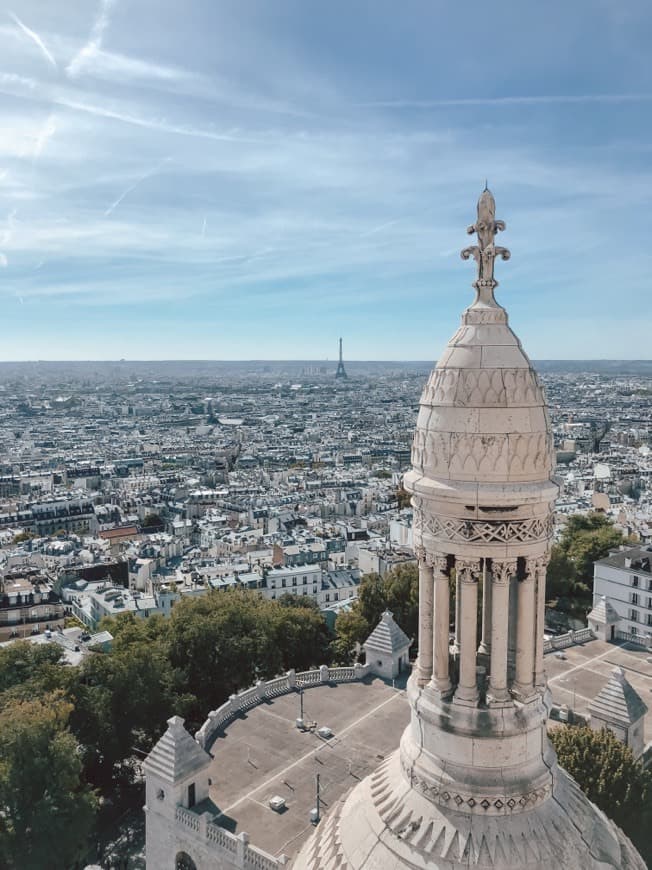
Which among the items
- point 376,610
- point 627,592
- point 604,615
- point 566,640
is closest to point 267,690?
point 566,640

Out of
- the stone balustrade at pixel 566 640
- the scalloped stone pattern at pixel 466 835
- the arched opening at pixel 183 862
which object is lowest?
the arched opening at pixel 183 862

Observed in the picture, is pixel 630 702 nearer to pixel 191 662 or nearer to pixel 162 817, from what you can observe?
pixel 162 817

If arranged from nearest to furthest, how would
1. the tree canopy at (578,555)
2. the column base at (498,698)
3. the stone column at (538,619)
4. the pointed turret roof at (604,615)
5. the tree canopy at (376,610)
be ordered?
the column base at (498,698) < the stone column at (538,619) < the pointed turret roof at (604,615) < the tree canopy at (376,610) < the tree canopy at (578,555)

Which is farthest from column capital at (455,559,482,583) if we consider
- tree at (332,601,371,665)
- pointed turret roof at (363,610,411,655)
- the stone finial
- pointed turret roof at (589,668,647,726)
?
tree at (332,601,371,665)

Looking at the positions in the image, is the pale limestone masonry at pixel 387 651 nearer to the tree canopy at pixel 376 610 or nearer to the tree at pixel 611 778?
the tree at pixel 611 778

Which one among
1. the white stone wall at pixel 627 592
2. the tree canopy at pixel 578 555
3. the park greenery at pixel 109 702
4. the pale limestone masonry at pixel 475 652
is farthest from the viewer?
the tree canopy at pixel 578 555

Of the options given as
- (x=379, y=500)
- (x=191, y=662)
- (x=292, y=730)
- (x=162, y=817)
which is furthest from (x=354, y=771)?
(x=379, y=500)

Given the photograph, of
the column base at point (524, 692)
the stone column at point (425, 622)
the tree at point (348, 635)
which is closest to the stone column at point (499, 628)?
the column base at point (524, 692)

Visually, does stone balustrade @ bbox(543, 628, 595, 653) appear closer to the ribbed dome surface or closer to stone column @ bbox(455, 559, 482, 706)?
stone column @ bbox(455, 559, 482, 706)
